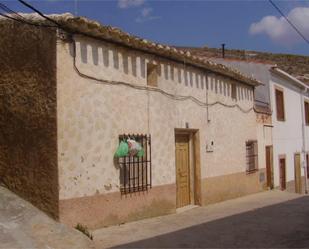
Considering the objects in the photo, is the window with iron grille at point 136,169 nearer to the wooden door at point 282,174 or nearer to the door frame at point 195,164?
the door frame at point 195,164

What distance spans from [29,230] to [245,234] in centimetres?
378

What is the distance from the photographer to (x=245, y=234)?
8906 mm

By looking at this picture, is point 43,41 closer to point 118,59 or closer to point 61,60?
point 61,60

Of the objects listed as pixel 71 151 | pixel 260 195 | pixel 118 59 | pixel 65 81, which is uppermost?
pixel 118 59

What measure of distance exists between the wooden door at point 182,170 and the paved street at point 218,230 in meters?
0.44

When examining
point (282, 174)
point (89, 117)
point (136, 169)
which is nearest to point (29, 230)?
point (89, 117)

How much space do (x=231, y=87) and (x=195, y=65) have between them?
3.02 meters

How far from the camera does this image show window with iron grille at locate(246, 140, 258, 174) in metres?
16.9

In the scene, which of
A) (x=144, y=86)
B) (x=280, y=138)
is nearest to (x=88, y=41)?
(x=144, y=86)

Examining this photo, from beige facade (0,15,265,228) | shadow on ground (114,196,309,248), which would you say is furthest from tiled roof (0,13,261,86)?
shadow on ground (114,196,309,248)

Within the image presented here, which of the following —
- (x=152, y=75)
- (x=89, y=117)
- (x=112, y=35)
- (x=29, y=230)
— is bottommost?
(x=29, y=230)

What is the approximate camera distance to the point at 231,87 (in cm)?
1548

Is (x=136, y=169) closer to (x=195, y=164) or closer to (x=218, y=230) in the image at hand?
(x=218, y=230)

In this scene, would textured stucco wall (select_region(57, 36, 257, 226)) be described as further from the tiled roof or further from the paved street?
the paved street
